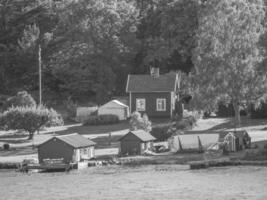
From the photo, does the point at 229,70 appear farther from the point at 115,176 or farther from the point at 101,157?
the point at 115,176

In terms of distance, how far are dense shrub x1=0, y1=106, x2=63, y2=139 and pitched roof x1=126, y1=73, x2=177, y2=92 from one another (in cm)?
1444

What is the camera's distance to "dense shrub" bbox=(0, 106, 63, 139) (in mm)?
79188

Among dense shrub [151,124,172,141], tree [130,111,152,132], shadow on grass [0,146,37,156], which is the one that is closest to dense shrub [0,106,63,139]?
shadow on grass [0,146,37,156]

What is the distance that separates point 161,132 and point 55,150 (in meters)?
12.9

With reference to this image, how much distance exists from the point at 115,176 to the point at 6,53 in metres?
51.6

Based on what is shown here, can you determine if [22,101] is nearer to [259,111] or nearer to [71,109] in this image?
[71,109]

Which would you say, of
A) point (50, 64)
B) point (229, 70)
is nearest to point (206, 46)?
point (229, 70)

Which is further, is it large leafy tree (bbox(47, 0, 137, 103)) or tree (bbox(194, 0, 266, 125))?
large leafy tree (bbox(47, 0, 137, 103))

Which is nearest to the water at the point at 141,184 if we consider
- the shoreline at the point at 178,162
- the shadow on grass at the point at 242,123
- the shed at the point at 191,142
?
the shoreline at the point at 178,162

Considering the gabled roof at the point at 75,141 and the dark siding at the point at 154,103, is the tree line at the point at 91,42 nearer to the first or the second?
the dark siding at the point at 154,103

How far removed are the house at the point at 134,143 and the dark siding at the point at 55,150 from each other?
191 inches

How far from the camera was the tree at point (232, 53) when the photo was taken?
7700cm

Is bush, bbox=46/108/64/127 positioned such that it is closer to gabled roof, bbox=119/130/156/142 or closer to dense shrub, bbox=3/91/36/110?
dense shrub, bbox=3/91/36/110

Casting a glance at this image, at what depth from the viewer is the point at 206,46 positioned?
7900 centimetres
